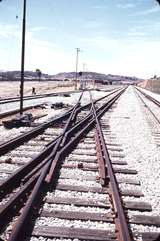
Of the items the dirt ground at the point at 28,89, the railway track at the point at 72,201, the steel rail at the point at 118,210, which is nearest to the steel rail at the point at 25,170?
the railway track at the point at 72,201

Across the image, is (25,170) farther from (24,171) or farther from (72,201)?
(72,201)

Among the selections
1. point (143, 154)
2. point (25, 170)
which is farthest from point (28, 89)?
point (25, 170)

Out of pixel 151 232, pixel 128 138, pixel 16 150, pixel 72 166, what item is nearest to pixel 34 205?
pixel 151 232

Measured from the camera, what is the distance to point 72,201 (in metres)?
6.25

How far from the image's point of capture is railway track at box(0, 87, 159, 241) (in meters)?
5.04

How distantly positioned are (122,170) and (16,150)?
340 centimetres

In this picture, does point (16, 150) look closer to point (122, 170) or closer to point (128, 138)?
point (122, 170)

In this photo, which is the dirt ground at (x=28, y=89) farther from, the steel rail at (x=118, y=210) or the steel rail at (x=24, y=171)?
the steel rail at (x=118, y=210)

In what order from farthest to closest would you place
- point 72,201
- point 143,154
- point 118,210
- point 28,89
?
1. point 28,89
2. point 143,154
3. point 72,201
4. point 118,210

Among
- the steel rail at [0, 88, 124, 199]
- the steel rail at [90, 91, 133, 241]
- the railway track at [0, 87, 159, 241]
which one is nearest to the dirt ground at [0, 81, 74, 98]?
the steel rail at [0, 88, 124, 199]

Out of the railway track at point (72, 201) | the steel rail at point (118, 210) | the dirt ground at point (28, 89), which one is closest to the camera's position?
the steel rail at point (118, 210)

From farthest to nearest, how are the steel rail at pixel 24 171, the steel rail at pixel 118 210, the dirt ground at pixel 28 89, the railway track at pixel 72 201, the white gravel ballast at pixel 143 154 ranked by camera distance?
1. the dirt ground at pixel 28 89
2. the white gravel ballast at pixel 143 154
3. the steel rail at pixel 24 171
4. the railway track at pixel 72 201
5. the steel rail at pixel 118 210

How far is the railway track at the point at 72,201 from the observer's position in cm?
504

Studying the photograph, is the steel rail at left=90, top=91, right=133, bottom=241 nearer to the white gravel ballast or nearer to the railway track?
the railway track
